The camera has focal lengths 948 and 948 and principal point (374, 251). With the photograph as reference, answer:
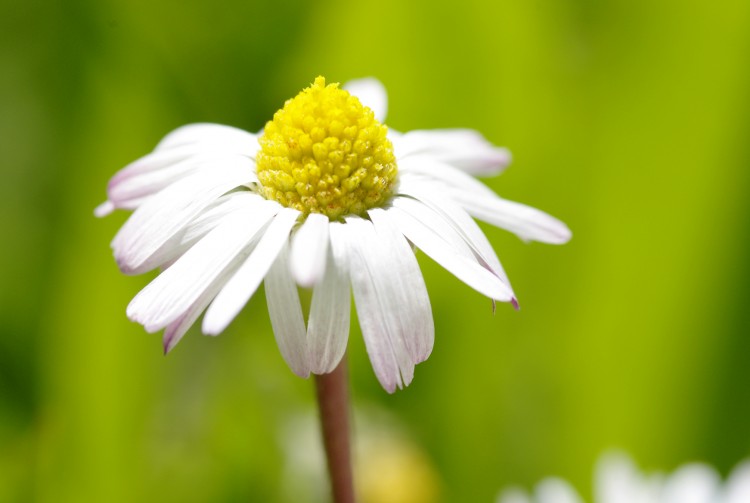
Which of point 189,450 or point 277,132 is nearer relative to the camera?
point 277,132

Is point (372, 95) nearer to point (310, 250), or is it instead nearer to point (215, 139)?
point (215, 139)

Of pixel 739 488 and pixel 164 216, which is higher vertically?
pixel 164 216

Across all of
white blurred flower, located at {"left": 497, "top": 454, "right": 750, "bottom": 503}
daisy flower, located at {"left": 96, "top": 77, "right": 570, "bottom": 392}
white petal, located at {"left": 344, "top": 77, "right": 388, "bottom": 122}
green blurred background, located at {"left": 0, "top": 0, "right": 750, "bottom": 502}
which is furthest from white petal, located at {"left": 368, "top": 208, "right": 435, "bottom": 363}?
green blurred background, located at {"left": 0, "top": 0, "right": 750, "bottom": 502}

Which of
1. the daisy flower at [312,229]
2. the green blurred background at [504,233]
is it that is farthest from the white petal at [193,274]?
the green blurred background at [504,233]

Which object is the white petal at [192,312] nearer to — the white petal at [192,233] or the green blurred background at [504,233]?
the white petal at [192,233]

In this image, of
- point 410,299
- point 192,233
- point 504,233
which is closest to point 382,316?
point 410,299

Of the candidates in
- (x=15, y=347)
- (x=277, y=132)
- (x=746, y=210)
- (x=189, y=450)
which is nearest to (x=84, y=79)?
(x=15, y=347)

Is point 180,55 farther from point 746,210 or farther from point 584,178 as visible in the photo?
point 746,210
